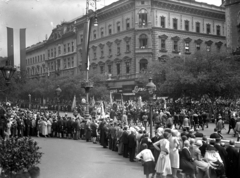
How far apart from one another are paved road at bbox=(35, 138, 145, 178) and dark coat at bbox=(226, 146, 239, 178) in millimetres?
3291

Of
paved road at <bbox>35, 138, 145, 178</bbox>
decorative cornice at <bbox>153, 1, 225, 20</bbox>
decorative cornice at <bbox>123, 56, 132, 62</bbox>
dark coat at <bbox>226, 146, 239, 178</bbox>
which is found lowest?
paved road at <bbox>35, 138, 145, 178</bbox>

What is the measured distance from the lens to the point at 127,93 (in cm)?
5466

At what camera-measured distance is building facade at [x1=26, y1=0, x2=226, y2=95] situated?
53.6 meters

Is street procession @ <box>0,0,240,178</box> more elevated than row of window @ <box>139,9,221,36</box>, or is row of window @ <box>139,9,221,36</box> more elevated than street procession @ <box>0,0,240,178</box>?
row of window @ <box>139,9,221,36</box>

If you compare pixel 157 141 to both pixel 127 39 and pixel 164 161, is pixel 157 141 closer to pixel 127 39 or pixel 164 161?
pixel 164 161

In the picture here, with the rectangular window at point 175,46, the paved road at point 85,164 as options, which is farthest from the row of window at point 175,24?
the paved road at point 85,164

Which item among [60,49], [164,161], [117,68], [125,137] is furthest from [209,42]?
[164,161]

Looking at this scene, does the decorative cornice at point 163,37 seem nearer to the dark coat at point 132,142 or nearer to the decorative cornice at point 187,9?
the decorative cornice at point 187,9

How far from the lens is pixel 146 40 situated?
53.8 metres

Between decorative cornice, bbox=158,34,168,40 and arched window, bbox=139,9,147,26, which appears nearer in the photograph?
arched window, bbox=139,9,147,26

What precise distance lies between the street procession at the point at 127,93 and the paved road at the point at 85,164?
5 centimetres

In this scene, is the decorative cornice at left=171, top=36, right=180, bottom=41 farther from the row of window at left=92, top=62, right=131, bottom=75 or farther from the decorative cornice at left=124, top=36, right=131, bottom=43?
the row of window at left=92, top=62, right=131, bottom=75

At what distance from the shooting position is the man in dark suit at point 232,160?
1198 cm

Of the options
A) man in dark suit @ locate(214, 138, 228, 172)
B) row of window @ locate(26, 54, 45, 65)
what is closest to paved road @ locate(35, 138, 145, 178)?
man in dark suit @ locate(214, 138, 228, 172)
